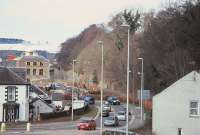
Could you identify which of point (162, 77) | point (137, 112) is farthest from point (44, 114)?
point (137, 112)

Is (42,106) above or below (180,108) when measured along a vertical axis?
below

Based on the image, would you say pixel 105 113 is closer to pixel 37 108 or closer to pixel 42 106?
pixel 42 106

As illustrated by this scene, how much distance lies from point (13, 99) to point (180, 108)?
37185 millimetres

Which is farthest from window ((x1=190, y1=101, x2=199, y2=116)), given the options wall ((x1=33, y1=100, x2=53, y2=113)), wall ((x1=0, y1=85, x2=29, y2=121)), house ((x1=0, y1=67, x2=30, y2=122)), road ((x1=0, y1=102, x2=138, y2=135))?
wall ((x1=33, y1=100, x2=53, y2=113))

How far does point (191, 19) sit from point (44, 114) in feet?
80.5

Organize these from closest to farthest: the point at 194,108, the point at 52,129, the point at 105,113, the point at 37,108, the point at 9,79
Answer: the point at 194,108 → the point at 52,129 → the point at 9,79 → the point at 37,108 → the point at 105,113

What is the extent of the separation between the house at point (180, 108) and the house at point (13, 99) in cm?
3497

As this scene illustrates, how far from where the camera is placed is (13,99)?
78375 millimetres

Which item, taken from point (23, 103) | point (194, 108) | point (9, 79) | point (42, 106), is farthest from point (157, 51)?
point (194, 108)

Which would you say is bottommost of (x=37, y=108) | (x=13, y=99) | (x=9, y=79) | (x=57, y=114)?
(x=57, y=114)

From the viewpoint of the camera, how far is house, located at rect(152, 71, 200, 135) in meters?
44.4

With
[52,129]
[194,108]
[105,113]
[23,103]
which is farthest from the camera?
[105,113]

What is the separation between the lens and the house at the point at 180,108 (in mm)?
44375

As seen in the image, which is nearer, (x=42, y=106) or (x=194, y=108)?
(x=194, y=108)
